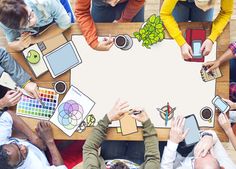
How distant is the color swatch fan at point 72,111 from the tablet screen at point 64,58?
0.10m

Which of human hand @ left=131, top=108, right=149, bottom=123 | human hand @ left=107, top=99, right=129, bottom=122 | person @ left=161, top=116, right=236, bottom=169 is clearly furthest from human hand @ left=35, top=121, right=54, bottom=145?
person @ left=161, top=116, right=236, bottom=169

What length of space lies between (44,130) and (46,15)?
0.49 m

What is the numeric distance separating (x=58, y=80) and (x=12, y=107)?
0.77 ft

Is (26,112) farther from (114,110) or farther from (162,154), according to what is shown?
(162,154)

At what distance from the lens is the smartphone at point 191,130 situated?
1.76 meters

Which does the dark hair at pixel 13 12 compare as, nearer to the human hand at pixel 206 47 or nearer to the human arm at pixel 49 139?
the human arm at pixel 49 139

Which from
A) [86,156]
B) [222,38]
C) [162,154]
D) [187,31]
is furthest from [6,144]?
[222,38]

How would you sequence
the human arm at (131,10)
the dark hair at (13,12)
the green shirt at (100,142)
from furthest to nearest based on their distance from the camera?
1. the human arm at (131,10)
2. the green shirt at (100,142)
3. the dark hair at (13,12)

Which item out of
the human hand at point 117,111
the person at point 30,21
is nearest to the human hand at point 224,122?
the human hand at point 117,111

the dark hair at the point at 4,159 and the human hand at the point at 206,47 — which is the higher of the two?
the human hand at the point at 206,47

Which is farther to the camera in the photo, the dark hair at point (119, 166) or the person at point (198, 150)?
the person at point (198, 150)

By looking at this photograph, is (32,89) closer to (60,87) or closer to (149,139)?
(60,87)

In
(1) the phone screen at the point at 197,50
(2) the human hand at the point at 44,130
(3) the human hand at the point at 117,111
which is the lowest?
(2) the human hand at the point at 44,130

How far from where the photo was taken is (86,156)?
1.75 meters
